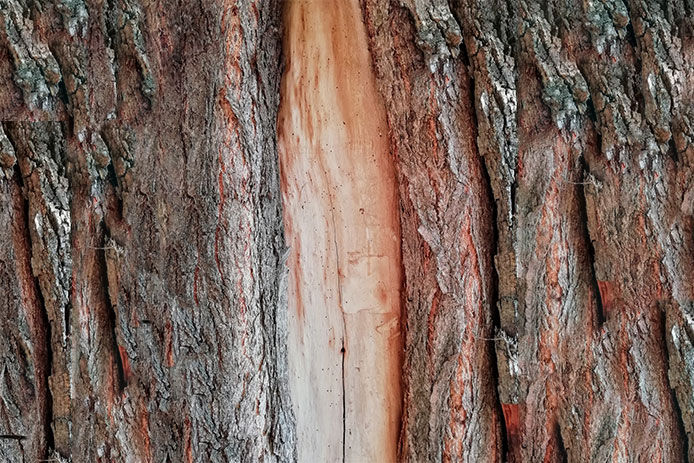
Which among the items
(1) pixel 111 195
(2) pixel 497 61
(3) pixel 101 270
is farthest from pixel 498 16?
(3) pixel 101 270

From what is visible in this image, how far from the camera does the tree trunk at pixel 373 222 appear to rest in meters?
1.81

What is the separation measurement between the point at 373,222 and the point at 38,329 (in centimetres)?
106

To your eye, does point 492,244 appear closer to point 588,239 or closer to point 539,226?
point 539,226

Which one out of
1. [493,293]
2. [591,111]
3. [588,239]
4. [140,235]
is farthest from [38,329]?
[591,111]

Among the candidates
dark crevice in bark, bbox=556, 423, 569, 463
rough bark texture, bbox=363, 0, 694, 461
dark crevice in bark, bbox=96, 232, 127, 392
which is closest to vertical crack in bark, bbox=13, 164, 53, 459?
dark crevice in bark, bbox=96, 232, 127, 392

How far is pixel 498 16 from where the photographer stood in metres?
1.87

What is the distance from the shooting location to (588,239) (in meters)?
1.84

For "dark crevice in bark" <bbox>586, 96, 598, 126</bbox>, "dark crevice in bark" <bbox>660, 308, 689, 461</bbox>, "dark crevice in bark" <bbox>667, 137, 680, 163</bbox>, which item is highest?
"dark crevice in bark" <bbox>586, 96, 598, 126</bbox>

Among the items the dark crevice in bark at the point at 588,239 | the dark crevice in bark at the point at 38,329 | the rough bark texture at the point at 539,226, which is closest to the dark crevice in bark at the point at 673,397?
the rough bark texture at the point at 539,226

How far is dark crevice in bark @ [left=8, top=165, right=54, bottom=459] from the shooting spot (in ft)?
6.13

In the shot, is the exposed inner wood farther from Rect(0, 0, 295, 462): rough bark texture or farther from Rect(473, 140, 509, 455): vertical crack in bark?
Rect(473, 140, 509, 455): vertical crack in bark

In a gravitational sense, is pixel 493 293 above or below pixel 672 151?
below

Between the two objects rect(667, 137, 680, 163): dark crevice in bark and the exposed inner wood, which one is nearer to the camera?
rect(667, 137, 680, 163): dark crevice in bark

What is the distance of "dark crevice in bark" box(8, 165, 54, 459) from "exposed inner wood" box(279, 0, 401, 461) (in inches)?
28.8
